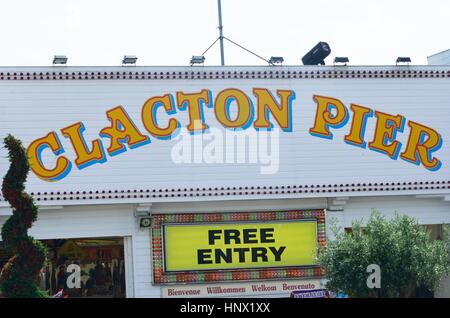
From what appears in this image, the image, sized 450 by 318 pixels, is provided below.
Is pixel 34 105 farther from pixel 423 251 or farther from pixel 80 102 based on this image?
pixel 423 251

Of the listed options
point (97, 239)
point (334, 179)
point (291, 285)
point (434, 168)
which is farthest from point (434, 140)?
point (97, 239)

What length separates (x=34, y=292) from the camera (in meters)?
16.7

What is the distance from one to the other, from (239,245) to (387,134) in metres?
5.04

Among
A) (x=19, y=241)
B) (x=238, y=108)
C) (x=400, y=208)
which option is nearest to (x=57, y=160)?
(x=238, y=108)

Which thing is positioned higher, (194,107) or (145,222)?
(194,107)

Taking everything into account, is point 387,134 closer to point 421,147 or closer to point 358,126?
point 358,126

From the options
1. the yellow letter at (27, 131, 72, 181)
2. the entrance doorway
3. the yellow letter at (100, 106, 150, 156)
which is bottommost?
the entrance doorway

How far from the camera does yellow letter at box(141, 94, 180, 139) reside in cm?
2259

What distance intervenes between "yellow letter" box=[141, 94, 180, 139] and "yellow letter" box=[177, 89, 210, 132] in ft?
1.11

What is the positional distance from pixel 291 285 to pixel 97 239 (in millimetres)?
5235

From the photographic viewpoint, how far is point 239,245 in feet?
75.5

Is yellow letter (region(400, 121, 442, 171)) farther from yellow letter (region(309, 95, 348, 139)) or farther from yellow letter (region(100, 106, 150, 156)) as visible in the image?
yellow letter (region(100, 106, 150, 156))

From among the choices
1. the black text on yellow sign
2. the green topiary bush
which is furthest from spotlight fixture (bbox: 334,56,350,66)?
the green topiary bush

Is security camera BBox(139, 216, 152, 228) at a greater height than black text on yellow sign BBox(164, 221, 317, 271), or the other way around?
security camera BBox(139, 216, 152, 228)
